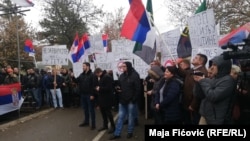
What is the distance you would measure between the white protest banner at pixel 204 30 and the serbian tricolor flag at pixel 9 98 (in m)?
6.79

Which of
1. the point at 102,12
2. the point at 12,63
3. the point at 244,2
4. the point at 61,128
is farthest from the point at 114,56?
the point at 102,12

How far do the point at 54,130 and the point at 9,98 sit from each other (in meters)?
2.66

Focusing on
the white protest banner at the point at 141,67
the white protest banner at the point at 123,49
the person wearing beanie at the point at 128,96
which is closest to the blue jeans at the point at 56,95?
the white protest banner at the point at 123,49

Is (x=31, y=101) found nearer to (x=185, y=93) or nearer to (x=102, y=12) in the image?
(x=185, y=93)

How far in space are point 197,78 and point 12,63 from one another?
32.5 m

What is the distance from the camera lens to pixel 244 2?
96.9ft

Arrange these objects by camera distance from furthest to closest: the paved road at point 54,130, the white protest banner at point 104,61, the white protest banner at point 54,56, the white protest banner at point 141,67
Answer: the white protest banner at point 54,56 → the white protest banner at point 104,61 → the white protest banner at point 141,67 → the paved road at point 54,130

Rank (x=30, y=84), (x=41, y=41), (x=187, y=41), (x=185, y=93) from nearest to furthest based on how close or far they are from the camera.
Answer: (x=185, y=93) < (x=187, y=41) < (x=30, y=84) < (x=41, y=41)

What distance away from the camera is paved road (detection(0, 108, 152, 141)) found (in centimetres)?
946

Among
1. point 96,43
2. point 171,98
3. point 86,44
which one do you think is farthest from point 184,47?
point 86,44

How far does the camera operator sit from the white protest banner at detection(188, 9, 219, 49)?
1.97 meters

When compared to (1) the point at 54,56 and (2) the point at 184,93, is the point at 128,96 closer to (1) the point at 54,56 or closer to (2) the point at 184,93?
(2) the point at 184,93

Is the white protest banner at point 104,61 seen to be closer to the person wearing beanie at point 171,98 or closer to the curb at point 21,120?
the curb at point 21,120

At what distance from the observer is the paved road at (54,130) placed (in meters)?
9.46
